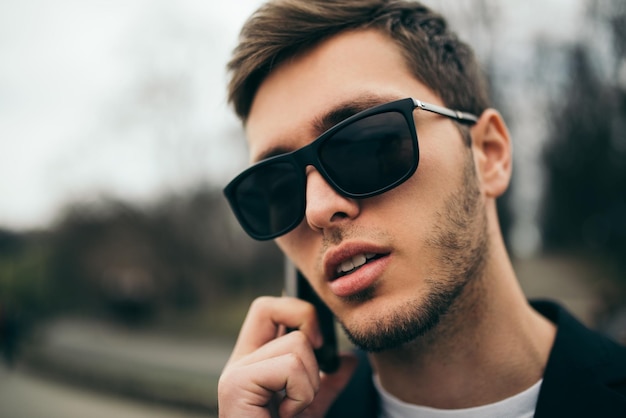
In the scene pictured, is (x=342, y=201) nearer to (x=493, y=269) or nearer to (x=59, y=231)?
(x=493, y=269)

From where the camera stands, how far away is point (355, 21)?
1800 mm

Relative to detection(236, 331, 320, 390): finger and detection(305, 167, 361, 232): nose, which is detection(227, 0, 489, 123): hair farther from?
detection(236, 331, 320, 390): finger

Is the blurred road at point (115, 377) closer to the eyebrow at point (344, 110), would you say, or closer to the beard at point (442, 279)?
the beard at point (442, 279)

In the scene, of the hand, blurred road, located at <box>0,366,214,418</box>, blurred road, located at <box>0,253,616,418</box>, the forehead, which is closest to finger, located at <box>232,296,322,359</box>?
the hand

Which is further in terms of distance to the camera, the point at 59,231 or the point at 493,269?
the point at 59,231

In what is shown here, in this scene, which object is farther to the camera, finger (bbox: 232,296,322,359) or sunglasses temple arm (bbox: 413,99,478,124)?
finger (bbox: 232,296,322,359)

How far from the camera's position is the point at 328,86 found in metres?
1.67

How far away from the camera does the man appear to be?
1.55 meters

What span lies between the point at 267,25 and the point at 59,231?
2905cm

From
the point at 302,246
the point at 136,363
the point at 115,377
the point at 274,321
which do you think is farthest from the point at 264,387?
the point at 136,363

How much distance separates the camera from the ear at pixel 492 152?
1890mm

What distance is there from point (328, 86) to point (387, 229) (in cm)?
57

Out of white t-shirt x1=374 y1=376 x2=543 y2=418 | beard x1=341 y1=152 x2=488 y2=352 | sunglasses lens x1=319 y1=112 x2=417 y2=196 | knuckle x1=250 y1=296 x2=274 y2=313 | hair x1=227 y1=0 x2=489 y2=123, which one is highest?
hair x1=227 y1=0 x2=489 y2=123

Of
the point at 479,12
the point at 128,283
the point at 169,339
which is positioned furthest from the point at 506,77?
the point at 128,283
